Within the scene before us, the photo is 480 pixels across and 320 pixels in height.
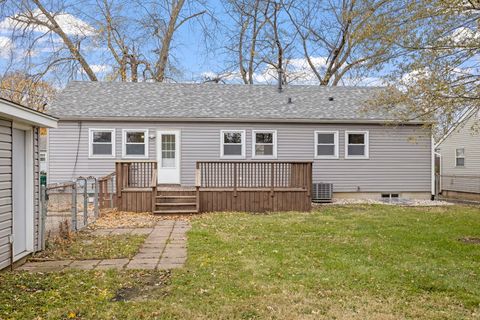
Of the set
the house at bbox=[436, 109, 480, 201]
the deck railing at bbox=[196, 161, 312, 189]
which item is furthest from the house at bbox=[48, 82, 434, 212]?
the house at bbox=[436, 109, 480, 201]

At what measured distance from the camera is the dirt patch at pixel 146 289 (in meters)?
4.23

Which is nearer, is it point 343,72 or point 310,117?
point 310,117

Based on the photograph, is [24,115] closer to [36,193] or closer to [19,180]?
[19,180]

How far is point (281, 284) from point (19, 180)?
4.15 meters

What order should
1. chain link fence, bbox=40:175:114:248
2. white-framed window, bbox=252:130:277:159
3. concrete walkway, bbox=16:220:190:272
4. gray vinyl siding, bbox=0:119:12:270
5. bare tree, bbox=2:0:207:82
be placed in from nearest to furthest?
gray vinyl siding, bbox=0:119:12:270, concrete walkway, bbox=16:220:190:272, chain link fence, bbox=40:175:114:248, white-framed window, bbox=252:130:277:159, bare tree, bbox=2:0:207:82

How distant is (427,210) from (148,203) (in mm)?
8462

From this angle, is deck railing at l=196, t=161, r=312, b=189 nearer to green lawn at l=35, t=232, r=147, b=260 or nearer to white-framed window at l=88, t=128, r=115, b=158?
white-framed window at l=88, t=128, r=115, b=158

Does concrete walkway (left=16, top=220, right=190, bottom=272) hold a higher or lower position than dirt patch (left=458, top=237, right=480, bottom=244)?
higher

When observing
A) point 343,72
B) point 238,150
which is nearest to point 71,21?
point 238,150

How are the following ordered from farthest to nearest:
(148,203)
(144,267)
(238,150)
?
1. (238,150)
2. (148,203)
3. (144,267)

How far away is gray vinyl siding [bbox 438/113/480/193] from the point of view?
715 inches

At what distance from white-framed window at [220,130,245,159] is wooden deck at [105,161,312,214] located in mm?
1936

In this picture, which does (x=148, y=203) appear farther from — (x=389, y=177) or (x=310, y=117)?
(x=389, y=177)

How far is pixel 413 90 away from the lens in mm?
8312
